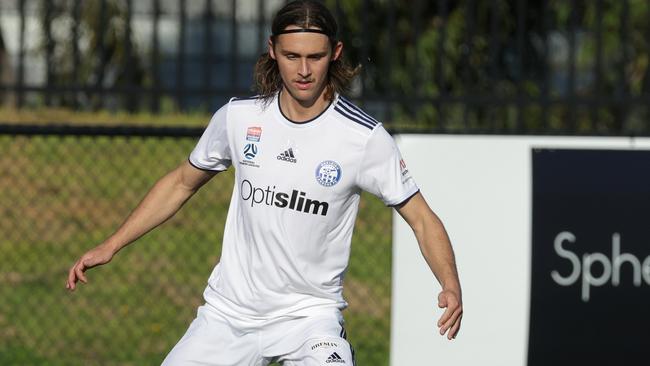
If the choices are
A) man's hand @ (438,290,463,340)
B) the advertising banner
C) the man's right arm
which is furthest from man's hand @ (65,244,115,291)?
the advertising banner

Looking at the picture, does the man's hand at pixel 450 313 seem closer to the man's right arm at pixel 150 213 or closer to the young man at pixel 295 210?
the young man at pixel 295 210

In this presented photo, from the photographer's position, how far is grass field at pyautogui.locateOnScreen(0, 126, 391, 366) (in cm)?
837

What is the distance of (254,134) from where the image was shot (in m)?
4.91

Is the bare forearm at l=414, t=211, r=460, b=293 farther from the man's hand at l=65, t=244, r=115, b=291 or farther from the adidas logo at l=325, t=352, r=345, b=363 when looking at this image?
the man's hand at l=65, t=244, r=115, b=291

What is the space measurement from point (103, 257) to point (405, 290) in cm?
189

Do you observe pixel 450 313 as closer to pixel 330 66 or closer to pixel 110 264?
pixel 330 66

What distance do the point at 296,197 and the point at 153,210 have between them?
25.0 inches

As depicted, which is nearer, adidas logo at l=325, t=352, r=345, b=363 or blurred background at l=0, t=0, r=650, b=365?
adidas logo at l=325, t=352, r=345, b=363

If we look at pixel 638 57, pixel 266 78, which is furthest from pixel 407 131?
pixel 638 57

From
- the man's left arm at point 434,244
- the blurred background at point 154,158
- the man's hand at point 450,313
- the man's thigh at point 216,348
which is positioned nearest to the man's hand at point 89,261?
the man's thigh at point 216,348

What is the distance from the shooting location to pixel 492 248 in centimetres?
638

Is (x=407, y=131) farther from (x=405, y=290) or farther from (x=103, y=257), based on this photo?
(x=103, y=257)

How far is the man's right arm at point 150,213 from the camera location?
5.00 metres

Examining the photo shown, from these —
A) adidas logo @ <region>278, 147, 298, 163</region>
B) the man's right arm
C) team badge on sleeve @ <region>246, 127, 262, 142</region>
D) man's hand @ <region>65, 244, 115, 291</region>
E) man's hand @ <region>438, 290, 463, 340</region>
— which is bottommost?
man's hand @ <region>438, 290, 463, 340</region>
